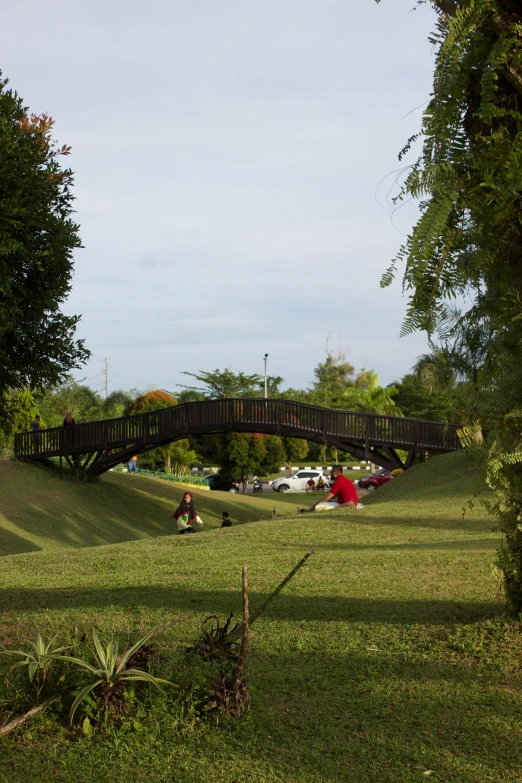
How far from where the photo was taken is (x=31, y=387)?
8258 millimetres

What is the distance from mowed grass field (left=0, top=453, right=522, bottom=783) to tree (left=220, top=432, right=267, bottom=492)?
2899 cm

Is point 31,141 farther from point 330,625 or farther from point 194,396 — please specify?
point 194,396

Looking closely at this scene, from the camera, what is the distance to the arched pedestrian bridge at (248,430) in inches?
1006

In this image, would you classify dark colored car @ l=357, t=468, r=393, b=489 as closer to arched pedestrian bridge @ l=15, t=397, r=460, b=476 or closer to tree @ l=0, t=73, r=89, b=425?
arched pedestrian bridge @ l=15, t=397, r=460, b=476

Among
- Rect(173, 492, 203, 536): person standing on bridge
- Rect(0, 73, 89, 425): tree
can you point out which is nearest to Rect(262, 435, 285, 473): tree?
Rect(173, 492, 203, 536): person standing on bridge

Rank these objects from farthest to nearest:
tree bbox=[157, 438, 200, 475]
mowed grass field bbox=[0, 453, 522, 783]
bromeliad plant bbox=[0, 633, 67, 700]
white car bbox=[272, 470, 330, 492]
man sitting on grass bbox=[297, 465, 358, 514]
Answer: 1. white car bbox=[272, 470, 330, 492]
2. tree bbox=[157, 438, 200, 475]
3. man sitting on grass bbox=[297, 465, 358, 514]
4. bromeliad plant bbox=[0, 633, 67, 700]
5. mowed grass field bbox=[0, 453, 522, 783]

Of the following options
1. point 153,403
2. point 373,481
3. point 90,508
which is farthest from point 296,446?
point 90,508

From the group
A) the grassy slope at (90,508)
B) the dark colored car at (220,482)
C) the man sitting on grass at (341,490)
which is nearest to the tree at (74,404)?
the dark colored car at (220,482)

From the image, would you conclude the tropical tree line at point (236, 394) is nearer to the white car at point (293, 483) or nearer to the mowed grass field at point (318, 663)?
the white car at point (293, 483)

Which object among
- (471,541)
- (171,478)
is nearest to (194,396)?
(171,478)

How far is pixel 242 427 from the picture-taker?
85.5ft

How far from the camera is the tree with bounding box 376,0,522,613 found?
150 inches

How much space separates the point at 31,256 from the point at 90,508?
58.7 feet

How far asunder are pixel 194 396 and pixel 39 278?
44.6 m
